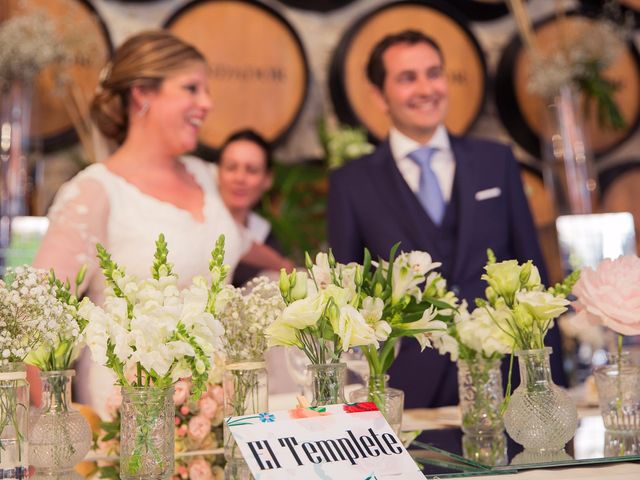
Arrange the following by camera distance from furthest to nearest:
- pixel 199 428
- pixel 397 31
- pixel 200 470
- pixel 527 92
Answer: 1. pixel 527 92
2. pixel 397 31
3. pixel 199 428
4. pixel 200 470

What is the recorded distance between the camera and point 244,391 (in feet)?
4.64

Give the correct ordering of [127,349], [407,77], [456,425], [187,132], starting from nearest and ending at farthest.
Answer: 1. [127,349]
2. [456,425]
3. [187,132]
4. [407,77]

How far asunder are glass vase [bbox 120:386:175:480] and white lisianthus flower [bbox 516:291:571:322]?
57cm

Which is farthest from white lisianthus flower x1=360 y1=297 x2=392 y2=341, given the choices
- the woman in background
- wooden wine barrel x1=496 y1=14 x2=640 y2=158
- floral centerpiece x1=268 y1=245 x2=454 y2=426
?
wooden wine barrel x1=496 y1=14 x2=640 y2=158

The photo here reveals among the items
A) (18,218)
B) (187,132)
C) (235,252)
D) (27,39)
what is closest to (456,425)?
(235,252)

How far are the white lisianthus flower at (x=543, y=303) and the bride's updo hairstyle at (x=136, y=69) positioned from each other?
1488mm

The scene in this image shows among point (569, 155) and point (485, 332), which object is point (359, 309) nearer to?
point (485, 332)

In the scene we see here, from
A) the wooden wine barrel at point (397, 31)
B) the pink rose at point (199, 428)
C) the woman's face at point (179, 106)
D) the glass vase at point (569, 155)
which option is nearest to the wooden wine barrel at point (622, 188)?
the glass vase at point (569, 155)

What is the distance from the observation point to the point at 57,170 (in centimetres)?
351

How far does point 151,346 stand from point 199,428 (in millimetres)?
425

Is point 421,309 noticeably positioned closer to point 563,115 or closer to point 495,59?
point 563,115

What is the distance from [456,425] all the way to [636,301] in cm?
48

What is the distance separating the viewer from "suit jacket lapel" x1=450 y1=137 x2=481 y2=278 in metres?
2.72

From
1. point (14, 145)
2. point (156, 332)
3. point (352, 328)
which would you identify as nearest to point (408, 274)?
point (352, 328)
